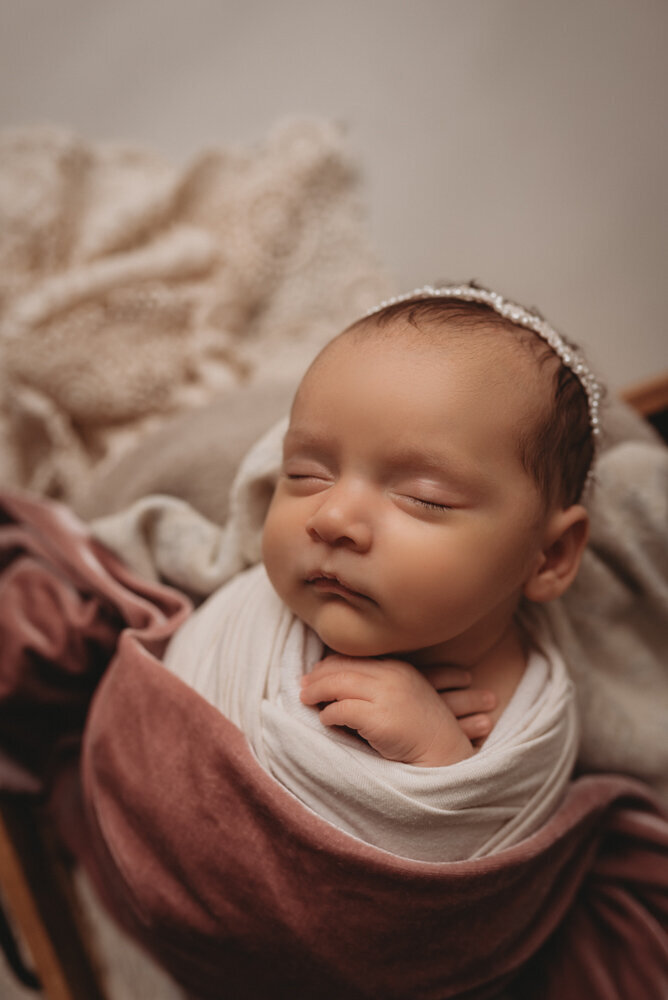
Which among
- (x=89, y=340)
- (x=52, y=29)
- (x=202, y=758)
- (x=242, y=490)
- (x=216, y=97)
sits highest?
(x=52, y=29)

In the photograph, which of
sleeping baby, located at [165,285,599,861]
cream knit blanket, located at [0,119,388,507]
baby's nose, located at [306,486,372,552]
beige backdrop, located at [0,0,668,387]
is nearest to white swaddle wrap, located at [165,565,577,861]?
sleeping baby, located at [165,285,599,861]

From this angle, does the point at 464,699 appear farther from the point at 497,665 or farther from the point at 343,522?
the point at 343,522

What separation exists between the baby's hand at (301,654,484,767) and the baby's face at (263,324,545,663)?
2cm

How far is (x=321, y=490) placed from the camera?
1.93 ft

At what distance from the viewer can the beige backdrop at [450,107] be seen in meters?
1.16

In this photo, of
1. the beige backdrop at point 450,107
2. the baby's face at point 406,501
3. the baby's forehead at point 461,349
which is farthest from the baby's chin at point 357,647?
the beige backdrop at point 450,107

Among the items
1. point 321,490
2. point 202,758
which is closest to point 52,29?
point 321,490

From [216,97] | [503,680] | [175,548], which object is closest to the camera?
[503,680]

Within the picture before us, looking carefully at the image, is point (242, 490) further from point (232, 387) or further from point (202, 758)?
point (232, 387)

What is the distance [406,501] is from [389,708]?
0.17 metres

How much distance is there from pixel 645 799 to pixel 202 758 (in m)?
0.51

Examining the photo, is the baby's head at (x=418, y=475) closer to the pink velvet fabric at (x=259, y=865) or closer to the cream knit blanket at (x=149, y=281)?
the pink velvet fabric at (x=259, y=865)

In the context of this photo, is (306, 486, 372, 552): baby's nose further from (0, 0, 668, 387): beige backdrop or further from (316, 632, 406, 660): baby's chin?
(0, 0, 668, 387): beige backdrop

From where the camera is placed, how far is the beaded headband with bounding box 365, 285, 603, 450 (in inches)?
24.2
